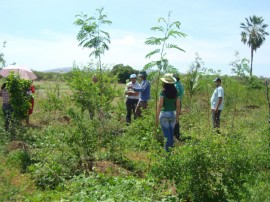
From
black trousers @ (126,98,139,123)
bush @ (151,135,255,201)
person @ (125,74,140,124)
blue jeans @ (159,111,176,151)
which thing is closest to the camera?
bush @ (151,135,255,201)

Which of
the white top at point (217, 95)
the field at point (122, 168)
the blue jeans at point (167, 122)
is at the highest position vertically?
the white top at point (217, 95)

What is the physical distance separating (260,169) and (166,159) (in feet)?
8.05

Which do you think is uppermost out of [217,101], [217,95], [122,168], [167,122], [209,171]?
[217,95]

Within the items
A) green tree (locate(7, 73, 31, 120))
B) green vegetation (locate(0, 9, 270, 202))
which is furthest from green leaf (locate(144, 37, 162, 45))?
green tree (locate(7, 73, 31, 120))

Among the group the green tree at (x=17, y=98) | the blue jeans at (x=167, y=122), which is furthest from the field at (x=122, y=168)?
the blue jeans at (x=167, y=122)

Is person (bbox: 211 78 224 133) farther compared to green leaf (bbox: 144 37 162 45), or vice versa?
person (bbox: 211 78 224 133)

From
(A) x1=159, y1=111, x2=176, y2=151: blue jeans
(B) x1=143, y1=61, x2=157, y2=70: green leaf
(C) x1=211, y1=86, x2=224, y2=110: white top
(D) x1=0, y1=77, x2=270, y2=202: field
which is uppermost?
(B) x1=143, y1=61, x2=157, y2=70: green leaf

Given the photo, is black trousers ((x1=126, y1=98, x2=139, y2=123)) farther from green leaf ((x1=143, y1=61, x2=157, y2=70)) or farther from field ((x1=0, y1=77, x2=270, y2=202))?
green leaf ((x1=143, y1=61, x2=157, y2=70))

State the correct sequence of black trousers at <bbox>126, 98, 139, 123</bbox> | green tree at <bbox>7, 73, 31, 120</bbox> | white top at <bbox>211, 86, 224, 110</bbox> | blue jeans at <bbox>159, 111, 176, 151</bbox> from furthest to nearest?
1. black trousers at <bbox>126, 98, 139, 123</bbox>
2. white top at <bbox>211, 86, 224, 110</bbox>
3. green tree at <bbox>7, 73, 31, 120</bbox>
4. blue jeans at <bbox>159, 111, 176, 151</bbox>

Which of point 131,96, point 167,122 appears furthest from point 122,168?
point 131,96

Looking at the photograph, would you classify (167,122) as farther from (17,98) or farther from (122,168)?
(17,98)

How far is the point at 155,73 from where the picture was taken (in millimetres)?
6418

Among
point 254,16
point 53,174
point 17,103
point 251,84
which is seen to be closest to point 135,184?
point 53,174

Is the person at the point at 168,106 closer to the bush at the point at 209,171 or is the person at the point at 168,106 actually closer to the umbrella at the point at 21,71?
the bush at the point at 209,171
